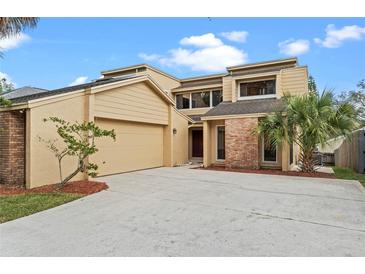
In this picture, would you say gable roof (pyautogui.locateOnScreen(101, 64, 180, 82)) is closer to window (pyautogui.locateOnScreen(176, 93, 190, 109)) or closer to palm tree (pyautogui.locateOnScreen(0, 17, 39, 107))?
window (pyautogui.locateOnScreen(176, 93, 190, 109))

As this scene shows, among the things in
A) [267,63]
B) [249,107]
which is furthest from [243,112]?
[267,63]

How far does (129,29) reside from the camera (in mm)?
7879

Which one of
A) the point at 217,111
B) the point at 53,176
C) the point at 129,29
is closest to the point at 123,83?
the point at 129,29

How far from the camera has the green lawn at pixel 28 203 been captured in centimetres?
550

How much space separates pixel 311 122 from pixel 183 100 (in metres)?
12.0

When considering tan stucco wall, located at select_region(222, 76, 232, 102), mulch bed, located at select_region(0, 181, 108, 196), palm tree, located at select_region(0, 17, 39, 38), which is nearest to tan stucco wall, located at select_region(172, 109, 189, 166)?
tan stucco wall, located at select_region(222, 76, 232, 102)

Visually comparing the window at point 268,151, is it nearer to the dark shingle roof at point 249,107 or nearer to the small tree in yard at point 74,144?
the dark shingle roof at point 249,107

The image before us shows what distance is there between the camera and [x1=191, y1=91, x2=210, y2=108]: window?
65.8 ft

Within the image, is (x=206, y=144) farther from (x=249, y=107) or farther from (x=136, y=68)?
(x=136, y=68)

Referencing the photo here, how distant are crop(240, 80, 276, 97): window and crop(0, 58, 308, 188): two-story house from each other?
6 centimetres

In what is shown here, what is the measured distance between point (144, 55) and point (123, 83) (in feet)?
31.5

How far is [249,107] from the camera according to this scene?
14.6 metres

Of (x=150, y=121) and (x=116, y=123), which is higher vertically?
(x=150, y=121)
